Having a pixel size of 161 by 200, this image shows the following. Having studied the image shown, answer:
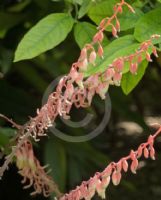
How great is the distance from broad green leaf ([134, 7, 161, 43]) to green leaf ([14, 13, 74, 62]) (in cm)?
11

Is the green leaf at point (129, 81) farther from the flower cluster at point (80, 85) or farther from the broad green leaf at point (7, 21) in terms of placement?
the broad green leaf at point (7, 21)

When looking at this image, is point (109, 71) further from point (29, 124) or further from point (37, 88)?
point (37, 88)

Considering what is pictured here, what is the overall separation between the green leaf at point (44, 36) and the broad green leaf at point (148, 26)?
0.35 ft

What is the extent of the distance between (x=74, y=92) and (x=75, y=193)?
145 millimetres

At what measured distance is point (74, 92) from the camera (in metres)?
0.72

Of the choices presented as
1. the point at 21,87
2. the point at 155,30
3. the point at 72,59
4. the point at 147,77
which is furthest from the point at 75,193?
the point at 147,77

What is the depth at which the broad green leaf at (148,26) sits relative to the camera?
83 cm

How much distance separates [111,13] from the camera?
2.92 ft

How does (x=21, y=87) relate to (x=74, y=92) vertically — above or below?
above

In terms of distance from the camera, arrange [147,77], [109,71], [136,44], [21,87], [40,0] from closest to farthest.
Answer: [109,71] < [136,44] < [40,0] < [21,87] < [147,77]

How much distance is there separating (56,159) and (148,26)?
2.95 feet

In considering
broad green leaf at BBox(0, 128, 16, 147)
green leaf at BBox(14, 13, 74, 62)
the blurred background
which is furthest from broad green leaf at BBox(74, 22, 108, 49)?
the blurred background

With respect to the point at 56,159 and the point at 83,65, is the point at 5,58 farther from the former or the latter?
the point at 83,65

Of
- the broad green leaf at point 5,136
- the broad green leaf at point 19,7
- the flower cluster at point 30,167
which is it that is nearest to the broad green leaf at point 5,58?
the broad green leaf at point 19,7
